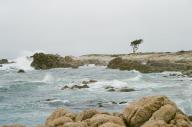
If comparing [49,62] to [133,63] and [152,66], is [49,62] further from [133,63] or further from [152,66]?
[152,66]

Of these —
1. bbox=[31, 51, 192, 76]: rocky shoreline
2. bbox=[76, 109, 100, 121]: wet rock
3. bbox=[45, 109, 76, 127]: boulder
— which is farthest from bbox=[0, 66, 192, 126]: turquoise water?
bbox=[31, 51, 192, 76]: rocky shoreline

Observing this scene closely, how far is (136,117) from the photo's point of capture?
65.6 ft

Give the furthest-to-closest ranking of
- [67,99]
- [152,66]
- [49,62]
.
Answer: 1. [49,62]
2. [152,66]
3. [67,99]

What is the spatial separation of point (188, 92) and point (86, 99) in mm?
10556

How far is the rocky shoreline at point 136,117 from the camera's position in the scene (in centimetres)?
1846

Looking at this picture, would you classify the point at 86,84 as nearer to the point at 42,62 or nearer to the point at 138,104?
the point at 138,104

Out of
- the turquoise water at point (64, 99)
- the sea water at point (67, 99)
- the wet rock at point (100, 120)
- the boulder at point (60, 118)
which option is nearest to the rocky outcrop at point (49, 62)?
the sea water at point (67, 99)

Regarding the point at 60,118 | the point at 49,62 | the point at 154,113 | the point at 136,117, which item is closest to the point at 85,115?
the point at 60,118

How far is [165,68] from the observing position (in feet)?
297

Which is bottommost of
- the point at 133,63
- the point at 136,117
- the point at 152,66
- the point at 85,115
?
the point at 152,66

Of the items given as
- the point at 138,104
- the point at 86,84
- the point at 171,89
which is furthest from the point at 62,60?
the point at 138,104

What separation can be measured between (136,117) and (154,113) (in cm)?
88

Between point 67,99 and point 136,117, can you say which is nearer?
point 136,117

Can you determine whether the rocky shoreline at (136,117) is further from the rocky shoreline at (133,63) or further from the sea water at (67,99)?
the rocky shoreline at (133,63)
